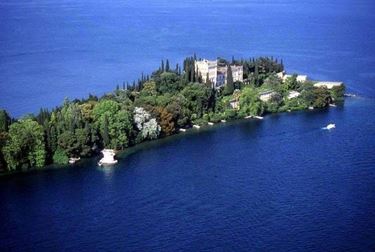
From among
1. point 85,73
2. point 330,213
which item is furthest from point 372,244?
point 85,73

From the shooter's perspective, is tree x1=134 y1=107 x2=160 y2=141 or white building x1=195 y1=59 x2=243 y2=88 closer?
tree x1=134 y1=107 x2=160 y2=141

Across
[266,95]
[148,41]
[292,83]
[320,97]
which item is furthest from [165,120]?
[148,41]

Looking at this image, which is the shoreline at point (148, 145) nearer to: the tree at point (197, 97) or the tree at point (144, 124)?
the tree at point (144, 124)

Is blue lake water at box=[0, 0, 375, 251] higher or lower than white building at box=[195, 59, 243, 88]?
lower

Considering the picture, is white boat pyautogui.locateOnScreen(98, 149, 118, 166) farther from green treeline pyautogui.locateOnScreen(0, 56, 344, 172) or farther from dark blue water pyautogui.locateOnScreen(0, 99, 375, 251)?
green treeline pyautogui.locateOnScreen(0, 56, 344, 172)

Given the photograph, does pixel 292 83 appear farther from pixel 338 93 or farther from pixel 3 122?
pixel 3 122

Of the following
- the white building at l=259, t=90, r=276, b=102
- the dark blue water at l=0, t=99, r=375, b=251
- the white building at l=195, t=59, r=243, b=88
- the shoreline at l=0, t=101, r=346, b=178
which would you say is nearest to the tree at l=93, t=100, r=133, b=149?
the shoreline at l=0, t=101, r=346, b=178
